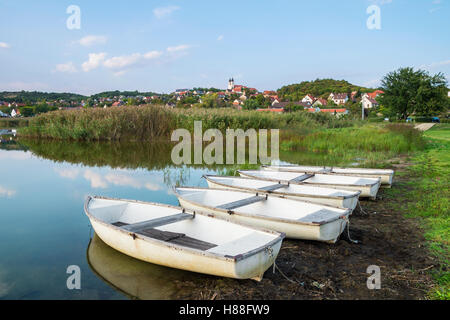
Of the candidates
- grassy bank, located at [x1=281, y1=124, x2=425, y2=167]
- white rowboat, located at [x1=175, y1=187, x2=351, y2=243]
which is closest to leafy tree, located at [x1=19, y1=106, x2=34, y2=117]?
grassy bank, located at [x1=281, y1=124, x2=425, y2=167]

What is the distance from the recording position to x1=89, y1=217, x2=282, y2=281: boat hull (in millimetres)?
3823

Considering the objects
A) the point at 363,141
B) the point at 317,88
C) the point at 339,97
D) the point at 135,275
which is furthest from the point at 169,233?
the point at 317,88

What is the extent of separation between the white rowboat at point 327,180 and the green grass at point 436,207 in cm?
88

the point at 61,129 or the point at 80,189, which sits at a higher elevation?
the point at 61,129

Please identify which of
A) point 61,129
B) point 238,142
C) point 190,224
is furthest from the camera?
point 61,129

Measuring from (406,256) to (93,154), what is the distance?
49.2 ft

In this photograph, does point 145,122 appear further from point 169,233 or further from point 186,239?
point 186,239

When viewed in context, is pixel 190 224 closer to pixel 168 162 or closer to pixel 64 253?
pixel 64 253

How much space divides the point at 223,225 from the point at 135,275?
4.53 ft

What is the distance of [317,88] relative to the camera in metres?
116

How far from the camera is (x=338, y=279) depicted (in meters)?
4.27

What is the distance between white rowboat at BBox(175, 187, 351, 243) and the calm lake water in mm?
1494
